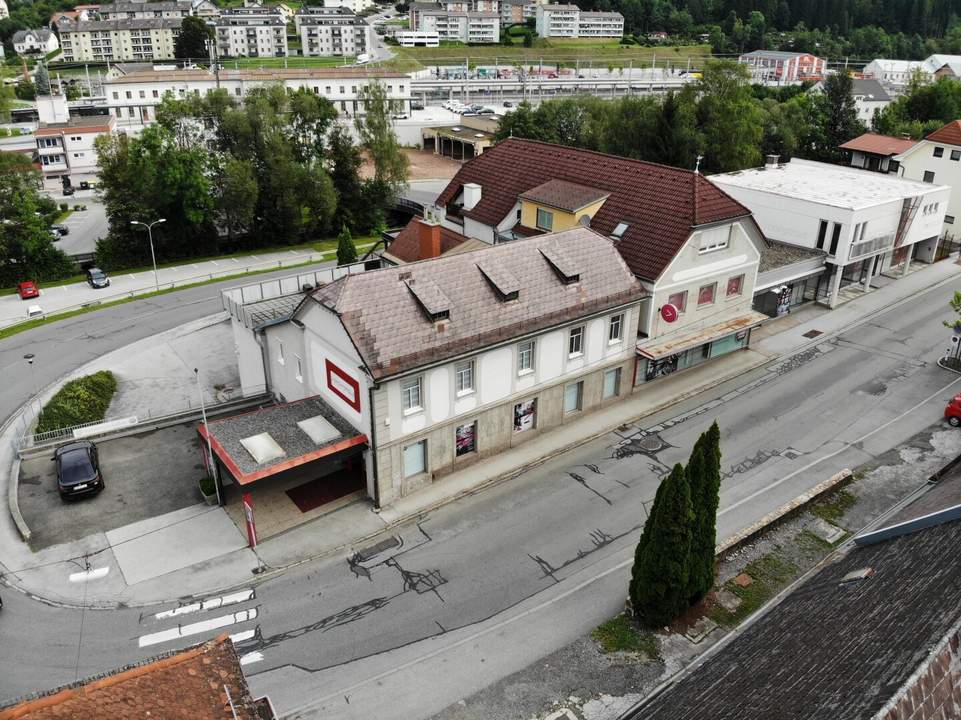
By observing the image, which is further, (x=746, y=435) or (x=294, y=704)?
(x=746, y=435)

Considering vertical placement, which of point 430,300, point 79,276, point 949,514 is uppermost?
point 430,300

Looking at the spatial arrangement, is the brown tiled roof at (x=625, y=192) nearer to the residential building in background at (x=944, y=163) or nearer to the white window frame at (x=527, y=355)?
the white window frame at (x=527, y=355)

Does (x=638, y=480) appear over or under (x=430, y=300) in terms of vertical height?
under

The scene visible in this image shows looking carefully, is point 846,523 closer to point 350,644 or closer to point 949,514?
point 949,514

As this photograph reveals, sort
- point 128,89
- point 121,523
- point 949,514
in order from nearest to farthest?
point 949,514 < point 121,523 < point 128,89

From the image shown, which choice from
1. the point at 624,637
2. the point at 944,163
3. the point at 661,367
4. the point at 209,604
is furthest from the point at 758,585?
the point at 944,163

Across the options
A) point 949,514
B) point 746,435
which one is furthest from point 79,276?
point 949,514
